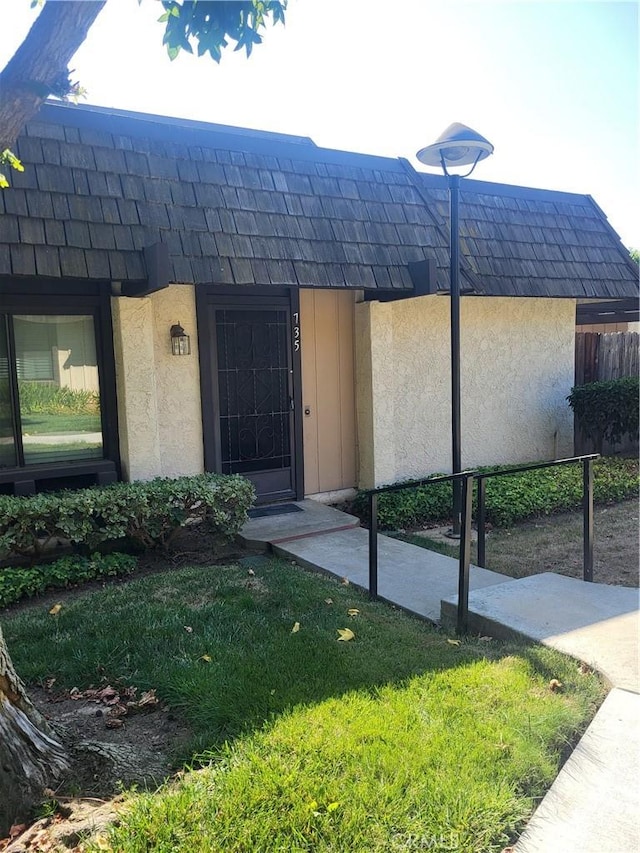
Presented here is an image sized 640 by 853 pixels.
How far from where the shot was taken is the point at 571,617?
3953 millimetres

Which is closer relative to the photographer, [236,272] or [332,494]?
[236,272]

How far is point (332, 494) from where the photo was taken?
315 inches

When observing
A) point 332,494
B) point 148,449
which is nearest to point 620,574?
point 332,494

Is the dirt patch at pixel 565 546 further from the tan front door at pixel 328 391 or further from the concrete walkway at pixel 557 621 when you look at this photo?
the tan front door at pixel 328 391

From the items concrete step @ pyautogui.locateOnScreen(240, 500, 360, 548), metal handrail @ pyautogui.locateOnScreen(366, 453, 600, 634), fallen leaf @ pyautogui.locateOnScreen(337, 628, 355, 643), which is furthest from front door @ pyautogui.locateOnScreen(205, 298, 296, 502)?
fallen leaf @ pyautogui.locateOnScreen(337, 628, 355, 643)

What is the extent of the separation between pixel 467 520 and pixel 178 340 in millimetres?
3825

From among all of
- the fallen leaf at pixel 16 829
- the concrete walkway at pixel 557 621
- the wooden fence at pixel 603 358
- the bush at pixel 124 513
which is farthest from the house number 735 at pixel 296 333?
the fallen leaf at pixel 16 829

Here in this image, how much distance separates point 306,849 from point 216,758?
672mm

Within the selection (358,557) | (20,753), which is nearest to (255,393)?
(358,557)

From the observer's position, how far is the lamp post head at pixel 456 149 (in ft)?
18.9

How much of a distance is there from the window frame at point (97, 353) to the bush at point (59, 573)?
892 millimetres

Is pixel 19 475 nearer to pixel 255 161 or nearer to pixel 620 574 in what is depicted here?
pixel 255 161

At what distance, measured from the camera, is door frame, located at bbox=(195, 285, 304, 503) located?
685 centimetres

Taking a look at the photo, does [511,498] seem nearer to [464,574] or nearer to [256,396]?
[256,396]
